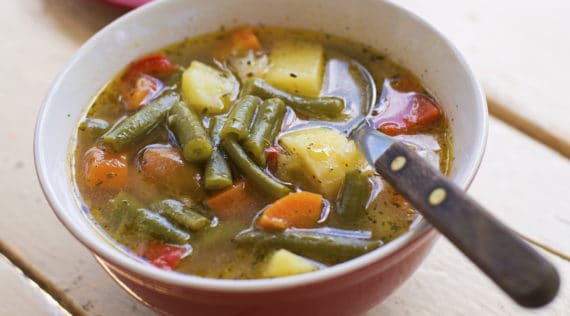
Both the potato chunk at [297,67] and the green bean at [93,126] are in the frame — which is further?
the potato chunk at [297,67]

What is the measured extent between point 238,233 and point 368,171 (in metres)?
0.40

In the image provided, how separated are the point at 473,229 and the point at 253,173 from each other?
75 centimetres

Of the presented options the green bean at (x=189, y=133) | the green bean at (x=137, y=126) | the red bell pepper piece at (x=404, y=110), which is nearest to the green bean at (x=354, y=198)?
the red bell pepper piece at (x=404, y=110)

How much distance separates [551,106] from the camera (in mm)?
2428

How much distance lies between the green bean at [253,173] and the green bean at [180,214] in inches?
6.8

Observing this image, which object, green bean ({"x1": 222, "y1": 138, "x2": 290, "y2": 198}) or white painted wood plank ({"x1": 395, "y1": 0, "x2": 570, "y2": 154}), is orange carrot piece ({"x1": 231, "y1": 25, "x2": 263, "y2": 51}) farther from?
white painted wood plank ({"x1": 395, "y1": 0, "x2": 570, "y2": 154})

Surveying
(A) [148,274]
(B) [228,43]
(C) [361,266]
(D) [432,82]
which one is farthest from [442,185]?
(B) [228,43]

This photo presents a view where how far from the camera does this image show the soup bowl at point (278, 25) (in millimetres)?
1354

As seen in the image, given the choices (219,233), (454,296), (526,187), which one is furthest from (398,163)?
(526,187)

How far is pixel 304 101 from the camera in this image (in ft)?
6.76

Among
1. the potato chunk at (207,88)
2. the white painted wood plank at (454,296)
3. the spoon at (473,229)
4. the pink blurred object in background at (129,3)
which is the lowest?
the white painted wood plank at (454,296)

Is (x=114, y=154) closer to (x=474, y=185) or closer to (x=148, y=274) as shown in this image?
(x=148, y=274)

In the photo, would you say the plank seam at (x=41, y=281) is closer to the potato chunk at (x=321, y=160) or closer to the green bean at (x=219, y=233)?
the green bean at (x=219, y=233)

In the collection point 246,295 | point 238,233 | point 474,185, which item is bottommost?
point 474,185
